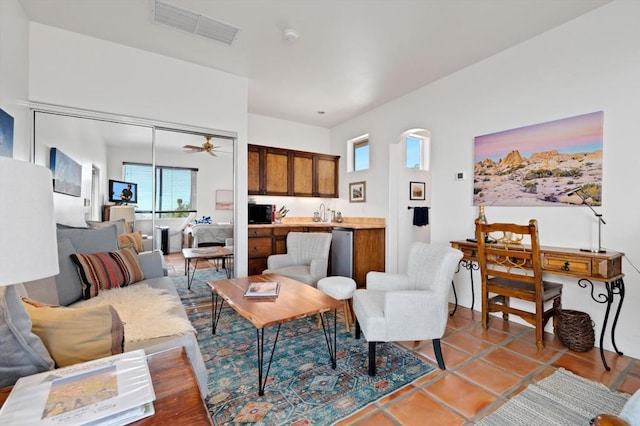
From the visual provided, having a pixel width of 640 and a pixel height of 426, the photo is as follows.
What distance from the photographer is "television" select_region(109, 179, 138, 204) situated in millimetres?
→ 3234

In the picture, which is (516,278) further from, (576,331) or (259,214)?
(259,214)

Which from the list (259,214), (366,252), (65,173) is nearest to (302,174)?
(259,214)

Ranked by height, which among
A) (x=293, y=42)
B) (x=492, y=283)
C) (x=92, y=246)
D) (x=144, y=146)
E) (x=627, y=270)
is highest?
(x=293, y=42)

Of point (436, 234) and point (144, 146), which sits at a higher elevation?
point (144, 146)

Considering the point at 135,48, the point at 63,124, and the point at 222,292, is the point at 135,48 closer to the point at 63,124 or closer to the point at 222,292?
the point at 63,124

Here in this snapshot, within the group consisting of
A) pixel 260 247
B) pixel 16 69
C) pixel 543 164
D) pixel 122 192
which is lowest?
pixel 260 247

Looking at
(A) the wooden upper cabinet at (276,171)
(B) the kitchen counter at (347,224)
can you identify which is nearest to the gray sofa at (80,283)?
(B) the kitchen counter at (347,224)

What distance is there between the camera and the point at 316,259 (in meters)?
3.48

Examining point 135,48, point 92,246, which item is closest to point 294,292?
point 92,246

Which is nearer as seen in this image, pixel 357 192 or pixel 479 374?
pixel 479 374

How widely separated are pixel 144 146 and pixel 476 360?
3.95m

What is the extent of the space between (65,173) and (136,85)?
3.83 ft

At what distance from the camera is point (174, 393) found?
0.84 m

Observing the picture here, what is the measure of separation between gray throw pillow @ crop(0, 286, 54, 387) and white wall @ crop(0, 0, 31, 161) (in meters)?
2.23
